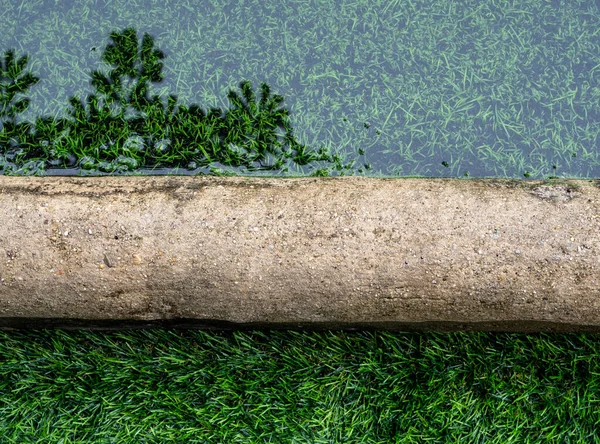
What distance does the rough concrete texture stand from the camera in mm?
2297

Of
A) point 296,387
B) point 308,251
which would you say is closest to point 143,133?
point 308,251

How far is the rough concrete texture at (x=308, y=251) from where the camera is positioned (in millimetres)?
2297

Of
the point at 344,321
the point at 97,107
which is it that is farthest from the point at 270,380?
the point at 97,107

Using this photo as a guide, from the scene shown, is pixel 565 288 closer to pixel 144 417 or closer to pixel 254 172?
pixel 254 172

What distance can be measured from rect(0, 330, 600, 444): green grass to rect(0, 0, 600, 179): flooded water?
2.73 ft

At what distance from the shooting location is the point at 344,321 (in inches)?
97.5

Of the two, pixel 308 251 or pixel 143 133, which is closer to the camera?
pixel 308 251

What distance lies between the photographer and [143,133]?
3.12 metres

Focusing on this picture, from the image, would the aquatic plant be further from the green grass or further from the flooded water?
the green grass

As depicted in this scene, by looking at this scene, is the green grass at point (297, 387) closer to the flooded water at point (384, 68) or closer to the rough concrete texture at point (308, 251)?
the rough concrete texture at point (308, 251)

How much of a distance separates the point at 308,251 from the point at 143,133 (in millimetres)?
1254

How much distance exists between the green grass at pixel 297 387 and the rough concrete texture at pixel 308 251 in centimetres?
36

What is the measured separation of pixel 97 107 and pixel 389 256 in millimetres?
1750

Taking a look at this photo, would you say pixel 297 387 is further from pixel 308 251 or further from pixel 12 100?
pixel 12 100
